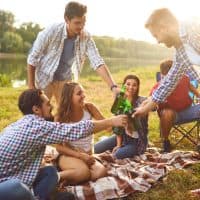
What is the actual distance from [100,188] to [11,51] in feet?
217

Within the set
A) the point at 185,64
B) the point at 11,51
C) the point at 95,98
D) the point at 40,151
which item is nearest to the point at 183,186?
the point at 185,64

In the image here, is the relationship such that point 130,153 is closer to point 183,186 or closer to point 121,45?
point 183,186

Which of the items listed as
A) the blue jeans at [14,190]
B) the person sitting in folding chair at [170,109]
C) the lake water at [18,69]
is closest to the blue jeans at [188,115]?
the person sitting in folding chair at [170,109]

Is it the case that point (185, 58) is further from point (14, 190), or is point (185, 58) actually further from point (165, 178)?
point (14, 190)

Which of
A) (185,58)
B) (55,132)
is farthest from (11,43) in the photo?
(55,132)

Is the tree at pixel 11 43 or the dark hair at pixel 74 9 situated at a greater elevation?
the dark hair at pixel 74 9

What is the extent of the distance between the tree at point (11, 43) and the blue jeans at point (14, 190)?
6534 centimetres

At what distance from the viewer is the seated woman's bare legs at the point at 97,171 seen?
5387 millimetres

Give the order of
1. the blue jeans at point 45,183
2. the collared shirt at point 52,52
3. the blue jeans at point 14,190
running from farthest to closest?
the collared shirt at point 52,52 → the blue jeans at point 45,183 → the blue jeans at point 14,190

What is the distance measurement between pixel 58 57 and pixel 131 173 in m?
1.86

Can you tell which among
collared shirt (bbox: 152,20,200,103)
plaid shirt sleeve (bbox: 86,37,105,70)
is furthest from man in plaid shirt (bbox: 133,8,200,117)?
plaid shirt sleeve (bbox: 86,37,105,70)

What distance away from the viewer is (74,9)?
19.0ft

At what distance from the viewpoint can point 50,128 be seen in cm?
412

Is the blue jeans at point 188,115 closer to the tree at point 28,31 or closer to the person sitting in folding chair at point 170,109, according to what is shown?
the person sitting in folding chair at point 170,109
